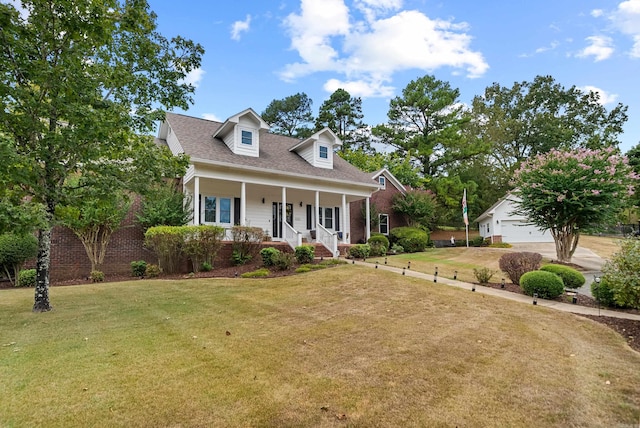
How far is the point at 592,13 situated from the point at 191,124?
17.7 meters

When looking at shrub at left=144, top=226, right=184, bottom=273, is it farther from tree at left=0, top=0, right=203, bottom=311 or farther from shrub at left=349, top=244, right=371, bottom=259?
shrub at left=349, top=244, right=371, bottom=259

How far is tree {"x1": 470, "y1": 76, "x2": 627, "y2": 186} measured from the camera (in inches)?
1531

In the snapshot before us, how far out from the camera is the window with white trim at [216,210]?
17.2m

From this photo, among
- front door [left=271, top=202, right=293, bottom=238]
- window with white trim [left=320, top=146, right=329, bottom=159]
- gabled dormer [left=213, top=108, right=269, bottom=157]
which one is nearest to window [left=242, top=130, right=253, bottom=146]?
gabled dormer [left=213, top=108, right=269, bottom=157]

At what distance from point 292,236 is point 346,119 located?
27.9m

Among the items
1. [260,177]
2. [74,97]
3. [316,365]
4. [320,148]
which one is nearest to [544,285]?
[316,365]

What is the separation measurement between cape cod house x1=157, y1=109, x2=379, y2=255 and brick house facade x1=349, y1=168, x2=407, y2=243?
2543mm

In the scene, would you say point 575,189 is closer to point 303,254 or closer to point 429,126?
point 303,254

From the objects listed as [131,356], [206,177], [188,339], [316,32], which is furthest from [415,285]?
[316,32]

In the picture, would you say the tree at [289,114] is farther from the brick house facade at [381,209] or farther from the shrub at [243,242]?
the shrub at [243,242]

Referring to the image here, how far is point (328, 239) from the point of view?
1736cm

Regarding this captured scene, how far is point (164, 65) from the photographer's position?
8.38 metres

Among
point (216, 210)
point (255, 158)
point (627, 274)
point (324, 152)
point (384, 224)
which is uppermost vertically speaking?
point (324, 152)

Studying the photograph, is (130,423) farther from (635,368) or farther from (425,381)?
(635,368)
